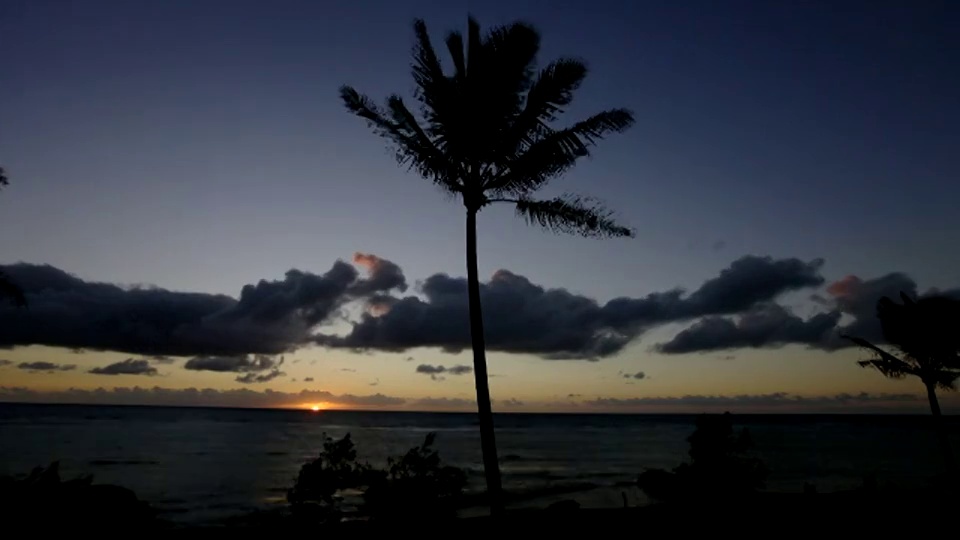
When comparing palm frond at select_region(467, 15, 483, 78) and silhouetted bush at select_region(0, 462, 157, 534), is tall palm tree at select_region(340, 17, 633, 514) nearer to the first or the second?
palm frond at select_region(467, 15, 483, 78)

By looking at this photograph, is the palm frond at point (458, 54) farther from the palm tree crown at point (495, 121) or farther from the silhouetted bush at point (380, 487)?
the silhouetted bush at point (380, 487)

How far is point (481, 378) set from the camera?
1013cm

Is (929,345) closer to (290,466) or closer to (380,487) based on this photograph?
(380,487)

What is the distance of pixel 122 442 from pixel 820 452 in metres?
88.0

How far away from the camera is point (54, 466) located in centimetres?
1509

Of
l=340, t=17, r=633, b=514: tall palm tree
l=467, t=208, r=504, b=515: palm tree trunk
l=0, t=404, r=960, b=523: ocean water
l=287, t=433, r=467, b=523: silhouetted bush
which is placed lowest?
l=0, t=404, r=960, b=523: ocean water

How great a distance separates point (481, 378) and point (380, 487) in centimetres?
752

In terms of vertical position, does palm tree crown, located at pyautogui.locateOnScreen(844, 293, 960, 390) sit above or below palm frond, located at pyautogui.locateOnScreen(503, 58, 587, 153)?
below

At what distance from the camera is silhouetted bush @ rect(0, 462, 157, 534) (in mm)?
12826

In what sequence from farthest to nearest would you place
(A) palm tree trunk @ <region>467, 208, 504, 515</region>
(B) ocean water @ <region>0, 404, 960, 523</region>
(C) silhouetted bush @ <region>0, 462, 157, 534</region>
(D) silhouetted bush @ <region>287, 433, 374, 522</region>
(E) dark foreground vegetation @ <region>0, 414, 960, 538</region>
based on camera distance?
(B) ocean water @ <region>0, 404, 960, 523</region>, (D) silhouetted bush @ <region>287, 433, 374, 522</region>, (E) dark foreground vegetation @ <region>0, 414, 960, 538</region>, (C) silhouetted bush @ <region>0, 462, 157, 534</region>, (A) palm tree trunk @ <region>467, 208, 504, 515</region>

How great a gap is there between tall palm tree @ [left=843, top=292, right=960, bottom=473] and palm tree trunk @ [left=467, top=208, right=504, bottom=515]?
67.4ft

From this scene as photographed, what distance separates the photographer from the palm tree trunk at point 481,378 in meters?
9.47

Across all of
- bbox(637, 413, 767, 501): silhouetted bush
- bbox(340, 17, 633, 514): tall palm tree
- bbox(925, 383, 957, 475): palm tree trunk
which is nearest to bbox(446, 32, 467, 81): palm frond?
bbox(340, 17, 633, 514): tall palm tree

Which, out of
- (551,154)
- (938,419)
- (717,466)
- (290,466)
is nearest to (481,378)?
(551,154)
